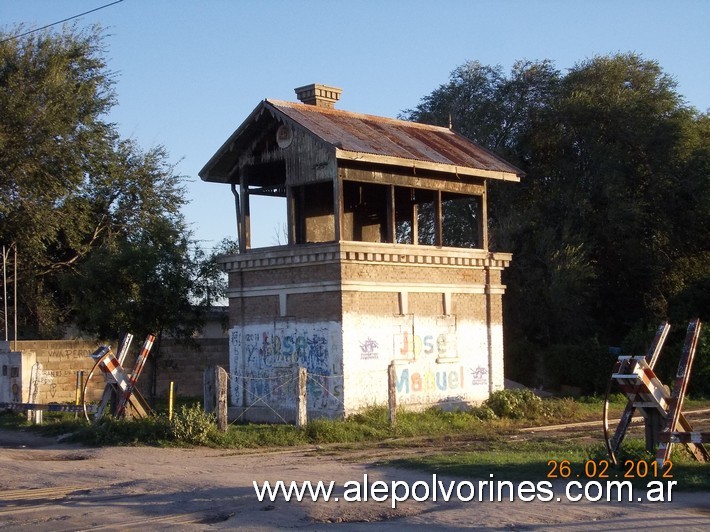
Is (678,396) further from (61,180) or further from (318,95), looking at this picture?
(61,180)

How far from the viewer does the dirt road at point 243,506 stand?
1023 centimetres

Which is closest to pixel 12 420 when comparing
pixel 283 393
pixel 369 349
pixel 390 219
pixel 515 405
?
pixel 283 393

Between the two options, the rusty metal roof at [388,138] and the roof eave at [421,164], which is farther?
the rusty metal roof at [388,138]

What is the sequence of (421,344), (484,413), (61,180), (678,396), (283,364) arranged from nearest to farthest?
(678,396) < (283,364) < (421,344) < (484,413) < (61,180)

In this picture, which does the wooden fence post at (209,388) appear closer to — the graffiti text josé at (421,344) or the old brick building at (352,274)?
the old brick building at (352,274)

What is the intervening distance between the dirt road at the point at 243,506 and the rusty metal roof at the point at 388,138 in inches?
371

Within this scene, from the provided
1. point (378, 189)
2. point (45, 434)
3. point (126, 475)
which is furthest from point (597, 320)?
point (126, 475)

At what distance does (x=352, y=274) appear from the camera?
22.0 metres

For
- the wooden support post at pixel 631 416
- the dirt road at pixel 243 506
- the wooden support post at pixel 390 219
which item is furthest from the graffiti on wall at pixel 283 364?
the wooden support post at pixel 631 416

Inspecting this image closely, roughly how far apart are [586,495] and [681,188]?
91.0 feet

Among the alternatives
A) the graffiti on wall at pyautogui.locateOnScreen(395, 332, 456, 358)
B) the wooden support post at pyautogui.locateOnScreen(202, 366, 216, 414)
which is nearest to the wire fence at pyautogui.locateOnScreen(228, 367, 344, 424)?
the wooden support post at pyautogui.locateOnScreen(202, 366, 216, 414)

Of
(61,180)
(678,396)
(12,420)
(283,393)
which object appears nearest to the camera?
(678,396)

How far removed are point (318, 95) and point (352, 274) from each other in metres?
6.32

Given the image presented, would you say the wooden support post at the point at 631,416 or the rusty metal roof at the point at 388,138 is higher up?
the rusty metal roof at the point at 388,138
